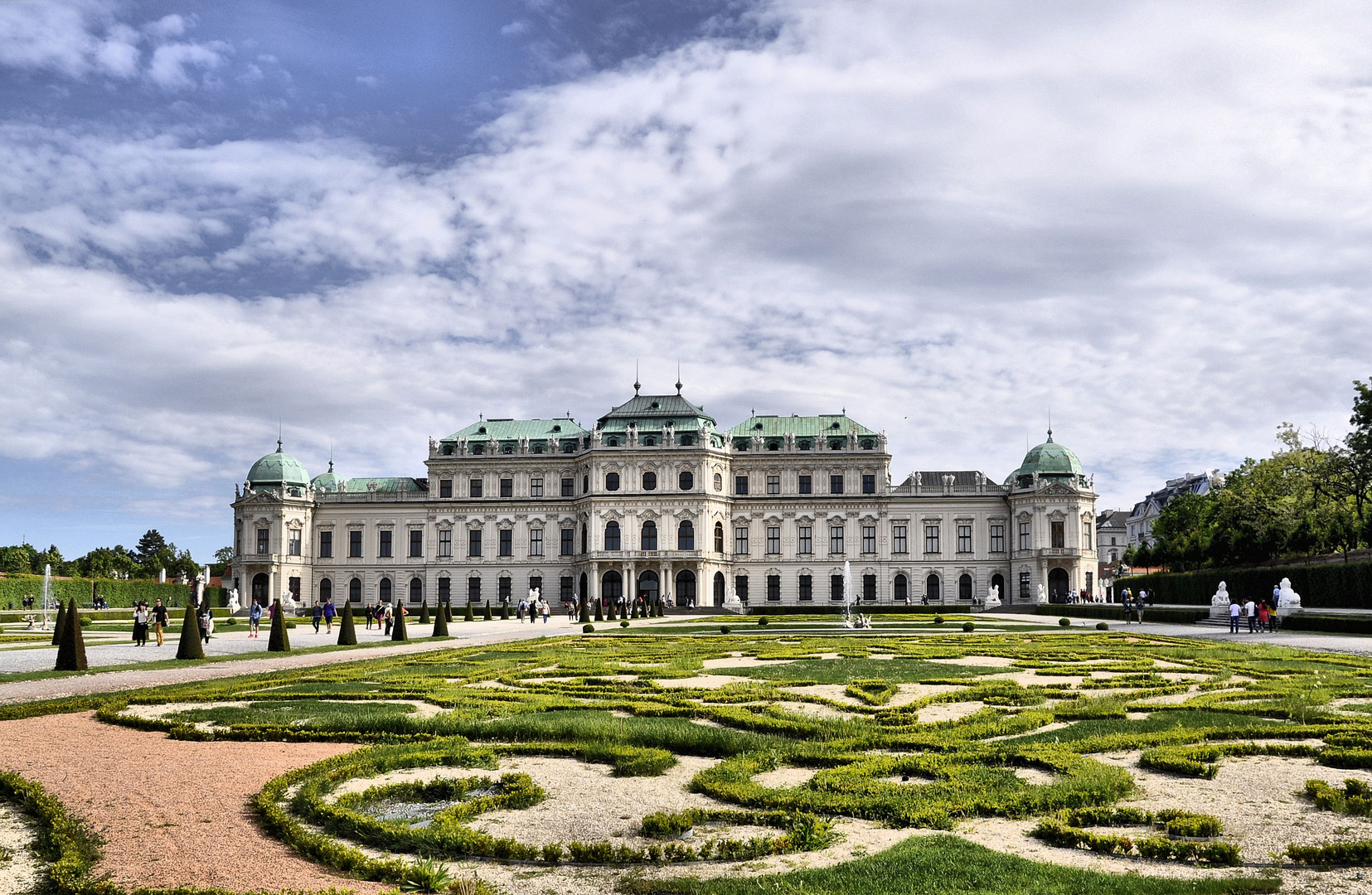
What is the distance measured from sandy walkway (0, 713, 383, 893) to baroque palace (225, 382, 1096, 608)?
6460cm

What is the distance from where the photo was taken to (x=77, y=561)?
100188mm

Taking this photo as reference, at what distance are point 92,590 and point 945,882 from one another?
7180 centimetres

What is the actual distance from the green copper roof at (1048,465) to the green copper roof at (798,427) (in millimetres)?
11459

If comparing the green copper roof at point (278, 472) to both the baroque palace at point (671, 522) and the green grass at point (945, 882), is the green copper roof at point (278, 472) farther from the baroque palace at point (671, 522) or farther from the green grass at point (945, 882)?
the green grass at point (945, 882)

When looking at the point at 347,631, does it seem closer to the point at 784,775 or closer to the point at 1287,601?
the point at 784,775

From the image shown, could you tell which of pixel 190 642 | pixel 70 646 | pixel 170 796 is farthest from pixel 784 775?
pixel 190 642

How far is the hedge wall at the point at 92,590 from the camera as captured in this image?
6053 centimetres

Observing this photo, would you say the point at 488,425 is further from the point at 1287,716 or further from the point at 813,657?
the point at 1287,716

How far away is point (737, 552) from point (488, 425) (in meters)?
22.1

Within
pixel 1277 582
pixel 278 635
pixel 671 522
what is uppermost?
pixel 671 522

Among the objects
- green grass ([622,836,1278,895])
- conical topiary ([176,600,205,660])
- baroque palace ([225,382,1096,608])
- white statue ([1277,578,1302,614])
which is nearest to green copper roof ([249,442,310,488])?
baroque palace ([225,382,1096,608])

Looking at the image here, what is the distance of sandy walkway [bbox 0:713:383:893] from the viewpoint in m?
6.72

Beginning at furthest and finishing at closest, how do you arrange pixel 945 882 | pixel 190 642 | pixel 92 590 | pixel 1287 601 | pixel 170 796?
pixel 92 590, pixel 1287 601, pixel 190 642, pixel 170 796, pixel 945 882

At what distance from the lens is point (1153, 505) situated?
132 m
